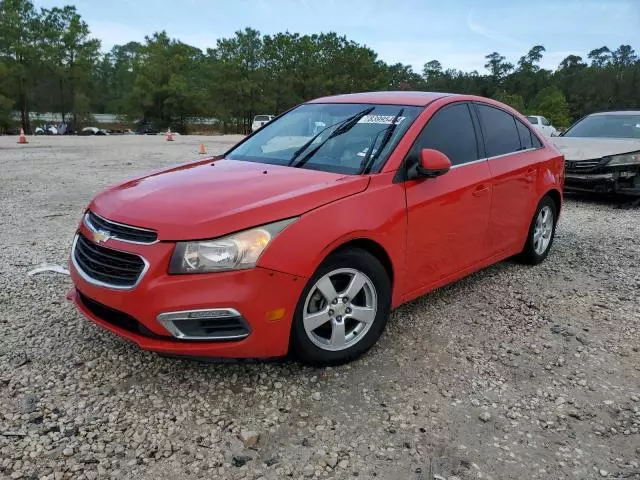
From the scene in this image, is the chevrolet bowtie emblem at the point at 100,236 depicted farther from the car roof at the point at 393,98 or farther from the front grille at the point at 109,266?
the car roof at the point at 393,98

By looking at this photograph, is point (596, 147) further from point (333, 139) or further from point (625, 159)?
point (333, 139)

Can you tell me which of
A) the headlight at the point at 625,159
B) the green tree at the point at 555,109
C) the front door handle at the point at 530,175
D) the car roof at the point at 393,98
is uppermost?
the green tree at the point at 555,109

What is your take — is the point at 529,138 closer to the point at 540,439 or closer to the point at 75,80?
the point at 540,439

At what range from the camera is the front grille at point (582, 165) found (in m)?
8.56

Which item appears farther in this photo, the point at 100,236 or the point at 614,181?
the point at 614,181

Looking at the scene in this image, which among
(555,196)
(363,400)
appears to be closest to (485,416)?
(363,400)

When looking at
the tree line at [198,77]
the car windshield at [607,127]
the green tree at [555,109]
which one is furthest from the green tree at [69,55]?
the car windshield at [607,127]

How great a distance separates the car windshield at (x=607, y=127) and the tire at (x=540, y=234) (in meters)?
4.83

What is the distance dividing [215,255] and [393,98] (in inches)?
84.5

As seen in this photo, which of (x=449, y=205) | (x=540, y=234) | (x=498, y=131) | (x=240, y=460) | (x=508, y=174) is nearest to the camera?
(x=240, y=460)

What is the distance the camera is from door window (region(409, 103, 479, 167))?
382cm

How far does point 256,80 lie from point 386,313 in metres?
65.3

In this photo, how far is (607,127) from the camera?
960 cm

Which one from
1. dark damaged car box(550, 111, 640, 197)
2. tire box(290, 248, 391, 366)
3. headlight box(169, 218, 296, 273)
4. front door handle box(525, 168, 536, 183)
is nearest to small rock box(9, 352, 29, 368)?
headlight box(169, 218, 296, 273)
